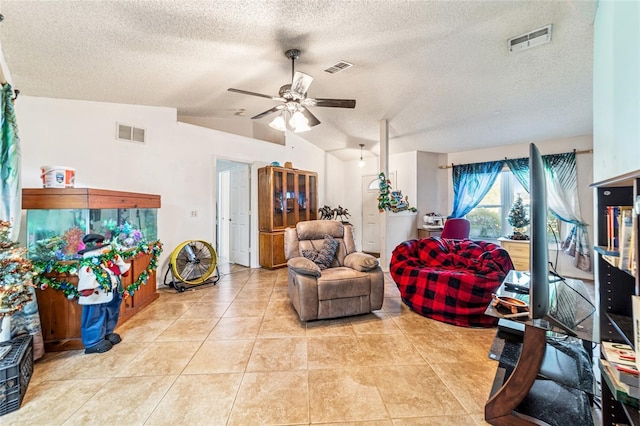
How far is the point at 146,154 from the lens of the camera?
11.9ft

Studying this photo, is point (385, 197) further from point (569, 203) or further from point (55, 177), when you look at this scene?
point (55, 177)

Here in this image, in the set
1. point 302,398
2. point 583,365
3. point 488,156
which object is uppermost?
point 488,156

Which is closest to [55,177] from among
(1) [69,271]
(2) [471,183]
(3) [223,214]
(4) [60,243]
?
(4) [60,243]

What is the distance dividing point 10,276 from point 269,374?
5.60ft

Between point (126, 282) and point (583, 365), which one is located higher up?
point (126, 282)

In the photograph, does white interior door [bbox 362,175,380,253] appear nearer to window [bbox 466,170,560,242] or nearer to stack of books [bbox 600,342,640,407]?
window [bbox 466,170,560,242]

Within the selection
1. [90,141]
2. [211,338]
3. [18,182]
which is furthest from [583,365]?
[90,141]

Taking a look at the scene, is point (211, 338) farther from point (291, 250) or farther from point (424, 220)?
point (424, 220)

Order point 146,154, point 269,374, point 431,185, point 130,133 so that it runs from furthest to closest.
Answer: point 431,185
point 146,154
point 130,133
point 269,374

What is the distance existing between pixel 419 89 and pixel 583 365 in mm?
2975

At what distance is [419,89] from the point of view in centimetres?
323

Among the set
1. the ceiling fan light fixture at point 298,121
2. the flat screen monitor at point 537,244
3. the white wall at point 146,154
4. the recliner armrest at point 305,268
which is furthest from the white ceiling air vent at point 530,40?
the white wall at point 146,154

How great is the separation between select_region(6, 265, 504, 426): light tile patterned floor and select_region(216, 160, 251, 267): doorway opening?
2398 mm

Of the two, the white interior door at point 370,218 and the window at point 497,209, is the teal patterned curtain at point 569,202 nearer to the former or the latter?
the window at point 497,209
